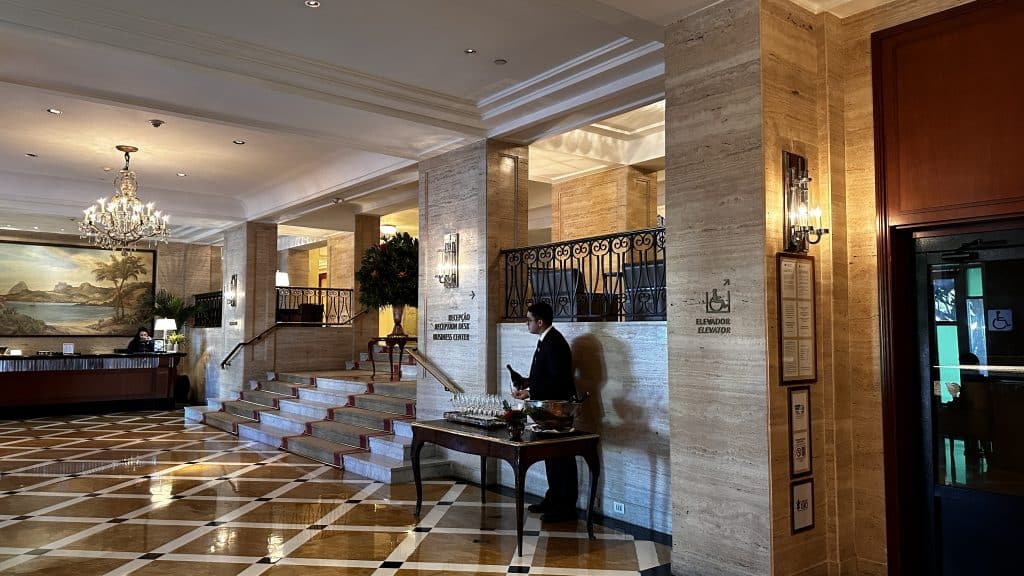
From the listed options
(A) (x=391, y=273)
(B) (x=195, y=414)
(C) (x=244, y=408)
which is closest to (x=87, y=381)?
(B) (x=195, y=414)

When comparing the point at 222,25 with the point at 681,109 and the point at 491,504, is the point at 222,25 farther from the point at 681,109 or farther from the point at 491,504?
the point at 491,504

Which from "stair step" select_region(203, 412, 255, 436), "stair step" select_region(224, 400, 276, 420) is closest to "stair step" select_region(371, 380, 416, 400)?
"stair step" select_region(224, 400, 276, 420)

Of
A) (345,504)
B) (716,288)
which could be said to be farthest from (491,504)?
(716,288)

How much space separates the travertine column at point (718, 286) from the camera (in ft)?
13.6

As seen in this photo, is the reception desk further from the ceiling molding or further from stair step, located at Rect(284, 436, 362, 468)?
the ceiling molding

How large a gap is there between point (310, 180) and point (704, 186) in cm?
759

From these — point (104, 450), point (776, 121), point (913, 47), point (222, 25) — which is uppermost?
point (222, 25)

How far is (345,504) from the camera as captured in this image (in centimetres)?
635

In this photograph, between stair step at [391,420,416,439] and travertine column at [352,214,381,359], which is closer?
stair step at [391,420,416,439]

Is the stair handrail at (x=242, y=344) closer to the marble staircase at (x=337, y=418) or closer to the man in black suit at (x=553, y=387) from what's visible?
the marble staircase at (x=337, y=418)

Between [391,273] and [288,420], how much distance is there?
239cm

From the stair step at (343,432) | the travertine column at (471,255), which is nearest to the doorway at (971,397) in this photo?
the travertine column at (471,255)

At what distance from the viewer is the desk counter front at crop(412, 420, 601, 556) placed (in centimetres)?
491

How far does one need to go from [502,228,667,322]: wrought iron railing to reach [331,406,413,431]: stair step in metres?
2.16
